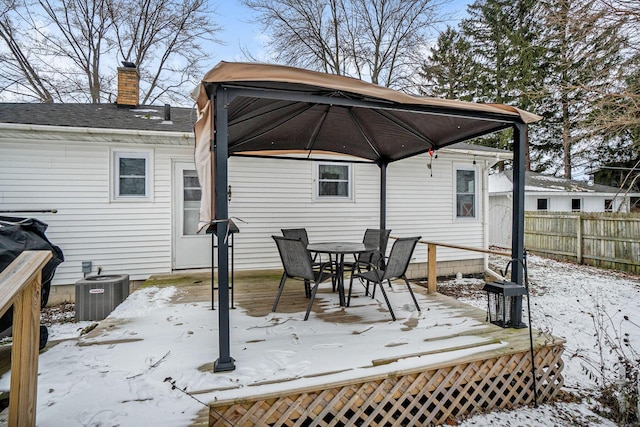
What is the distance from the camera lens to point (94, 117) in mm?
6051

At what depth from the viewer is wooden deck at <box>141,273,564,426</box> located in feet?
7.14

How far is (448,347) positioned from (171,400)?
6.92 feet

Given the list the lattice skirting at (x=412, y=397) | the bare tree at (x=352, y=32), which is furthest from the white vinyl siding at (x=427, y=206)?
the bare tree at (x=352, y=32)

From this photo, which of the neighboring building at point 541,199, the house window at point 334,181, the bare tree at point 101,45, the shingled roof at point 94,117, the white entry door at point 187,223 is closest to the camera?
the shingled roof at point 94,117

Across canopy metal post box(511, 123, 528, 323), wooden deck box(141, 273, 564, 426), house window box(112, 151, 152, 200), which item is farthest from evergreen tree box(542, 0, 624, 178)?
house window box(112, 151, 152, 200)

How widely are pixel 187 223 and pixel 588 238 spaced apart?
10.8 meters

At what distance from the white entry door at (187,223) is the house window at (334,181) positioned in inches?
93.5

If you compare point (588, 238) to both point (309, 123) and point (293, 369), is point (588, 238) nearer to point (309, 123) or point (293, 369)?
point (309, 123)

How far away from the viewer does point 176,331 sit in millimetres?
3184

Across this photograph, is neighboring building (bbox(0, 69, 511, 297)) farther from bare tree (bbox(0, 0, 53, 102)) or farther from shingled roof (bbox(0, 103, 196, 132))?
bare tree (bbox(0, 0, 53, 102))

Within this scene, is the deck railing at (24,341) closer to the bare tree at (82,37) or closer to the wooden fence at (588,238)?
the wooden fence at (588,238)

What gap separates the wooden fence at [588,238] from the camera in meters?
8.65

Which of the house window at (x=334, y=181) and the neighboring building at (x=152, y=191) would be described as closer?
the neighboring building at (x=152, y=191)

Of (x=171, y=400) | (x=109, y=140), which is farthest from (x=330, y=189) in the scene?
(x=171, y=400)
